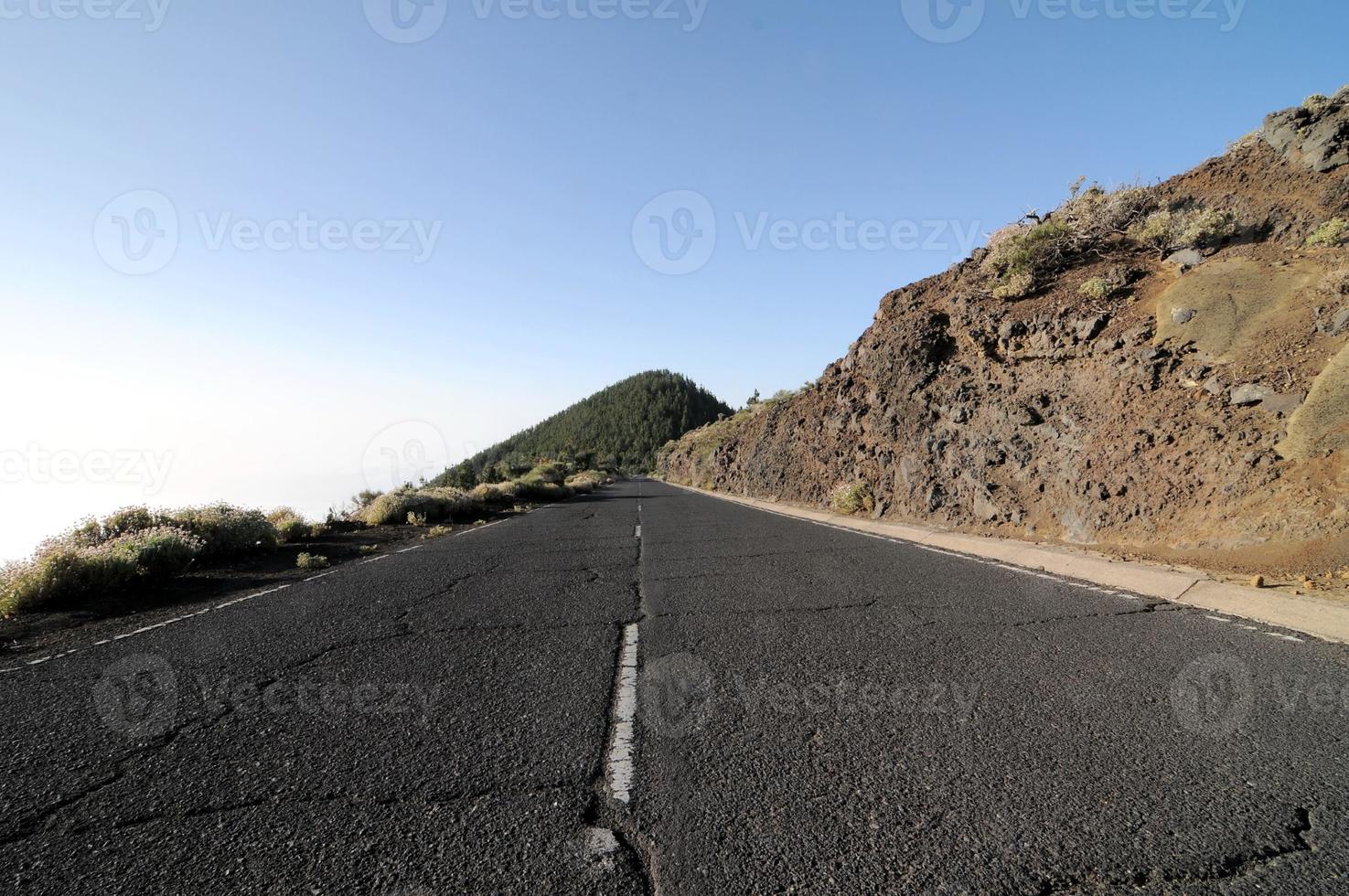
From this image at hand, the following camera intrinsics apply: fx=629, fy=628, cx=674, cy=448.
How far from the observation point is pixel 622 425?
539 feet

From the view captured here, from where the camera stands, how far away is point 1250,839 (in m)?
2.49

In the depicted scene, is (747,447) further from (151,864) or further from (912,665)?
(151,864)

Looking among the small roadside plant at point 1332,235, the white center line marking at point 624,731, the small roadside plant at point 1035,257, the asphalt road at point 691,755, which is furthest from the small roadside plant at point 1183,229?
the white center line marking at point 624,731

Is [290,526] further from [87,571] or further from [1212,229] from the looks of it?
[1212,229]

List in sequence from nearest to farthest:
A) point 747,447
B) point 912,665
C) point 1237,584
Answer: point 912,665
point 1237,584
point 747,447

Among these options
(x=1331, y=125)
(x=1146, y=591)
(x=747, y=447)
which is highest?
(x=1331, y=125)

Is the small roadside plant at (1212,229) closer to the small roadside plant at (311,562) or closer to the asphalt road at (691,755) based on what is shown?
the asphalt road at (691,755)

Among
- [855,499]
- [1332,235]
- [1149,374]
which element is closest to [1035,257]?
[1332,235]

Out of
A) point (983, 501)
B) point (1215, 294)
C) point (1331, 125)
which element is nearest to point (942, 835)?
point (983, 501)

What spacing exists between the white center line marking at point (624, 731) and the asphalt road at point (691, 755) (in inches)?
1.2

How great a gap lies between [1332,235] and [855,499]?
11.0 meters

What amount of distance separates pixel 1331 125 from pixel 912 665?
16053mm

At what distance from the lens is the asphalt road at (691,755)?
242 centimetres

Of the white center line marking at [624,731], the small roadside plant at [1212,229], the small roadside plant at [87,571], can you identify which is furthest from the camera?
the small roadside plant at [1212,229]
